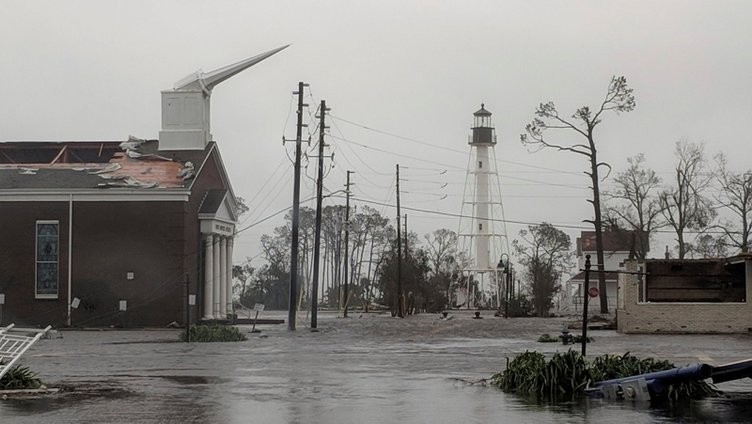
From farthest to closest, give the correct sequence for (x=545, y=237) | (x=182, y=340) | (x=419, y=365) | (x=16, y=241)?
1. (x=545, y=237)
2. (x=16, y=241)
3. (x=182, y=340)
4. (x=419, y=365)

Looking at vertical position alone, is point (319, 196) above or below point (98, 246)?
above

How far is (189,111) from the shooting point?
207ft

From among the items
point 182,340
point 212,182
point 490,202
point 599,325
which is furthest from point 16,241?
point 490,202

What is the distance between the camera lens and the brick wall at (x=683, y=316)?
4112 centimetres

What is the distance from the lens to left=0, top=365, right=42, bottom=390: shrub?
1947 cm

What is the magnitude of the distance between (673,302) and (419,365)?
1896cm

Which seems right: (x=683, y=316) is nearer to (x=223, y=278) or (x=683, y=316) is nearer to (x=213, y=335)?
Answer: (x=213, y=335)

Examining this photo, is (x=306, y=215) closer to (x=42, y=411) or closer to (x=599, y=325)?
(x=599, y=325)

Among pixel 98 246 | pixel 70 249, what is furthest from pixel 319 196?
pixel 70 249

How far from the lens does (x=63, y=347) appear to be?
1457 inches

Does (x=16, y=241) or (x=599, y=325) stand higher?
(x=16, y=241)

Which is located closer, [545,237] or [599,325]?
[599,325]

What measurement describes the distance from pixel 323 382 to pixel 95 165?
41578 millimetres

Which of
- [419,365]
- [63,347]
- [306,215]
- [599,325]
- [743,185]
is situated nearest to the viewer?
[419,365]
